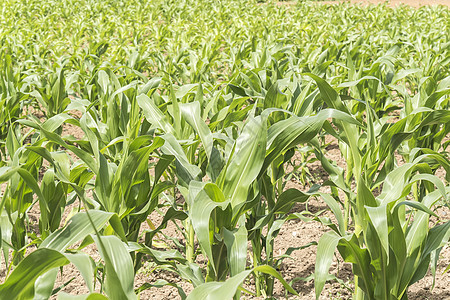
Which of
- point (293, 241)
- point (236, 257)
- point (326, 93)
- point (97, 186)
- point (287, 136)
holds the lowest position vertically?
point (293, 241)

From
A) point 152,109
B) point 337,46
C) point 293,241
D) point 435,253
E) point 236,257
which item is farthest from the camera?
point 337,46

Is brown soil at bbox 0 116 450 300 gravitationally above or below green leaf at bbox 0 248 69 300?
below

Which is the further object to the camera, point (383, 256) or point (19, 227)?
point (19, 227)

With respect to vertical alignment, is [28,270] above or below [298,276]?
above

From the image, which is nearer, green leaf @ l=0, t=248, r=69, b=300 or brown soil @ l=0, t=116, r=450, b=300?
green leaf @ l=0, t=248, r=69, b=300

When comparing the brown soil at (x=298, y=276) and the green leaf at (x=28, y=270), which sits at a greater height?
the green leaf at (x=28, y=270)

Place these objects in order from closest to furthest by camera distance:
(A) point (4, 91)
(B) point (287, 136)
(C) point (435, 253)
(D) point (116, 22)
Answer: (B) point (287, 136) < (C) point (435, 253) < (A) point (4, 91) < (D) point (116, 22)

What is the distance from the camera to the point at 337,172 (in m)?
2.17

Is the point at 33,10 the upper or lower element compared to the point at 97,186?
upper

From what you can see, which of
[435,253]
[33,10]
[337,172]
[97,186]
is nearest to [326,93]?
[337,172]

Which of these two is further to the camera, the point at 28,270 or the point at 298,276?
the point at 298,276

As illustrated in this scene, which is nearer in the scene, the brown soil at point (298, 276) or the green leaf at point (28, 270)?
→ the green leaf at point (28, 270)

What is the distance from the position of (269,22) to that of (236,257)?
8490mm

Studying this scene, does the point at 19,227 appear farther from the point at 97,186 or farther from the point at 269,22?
the point at 269,22
